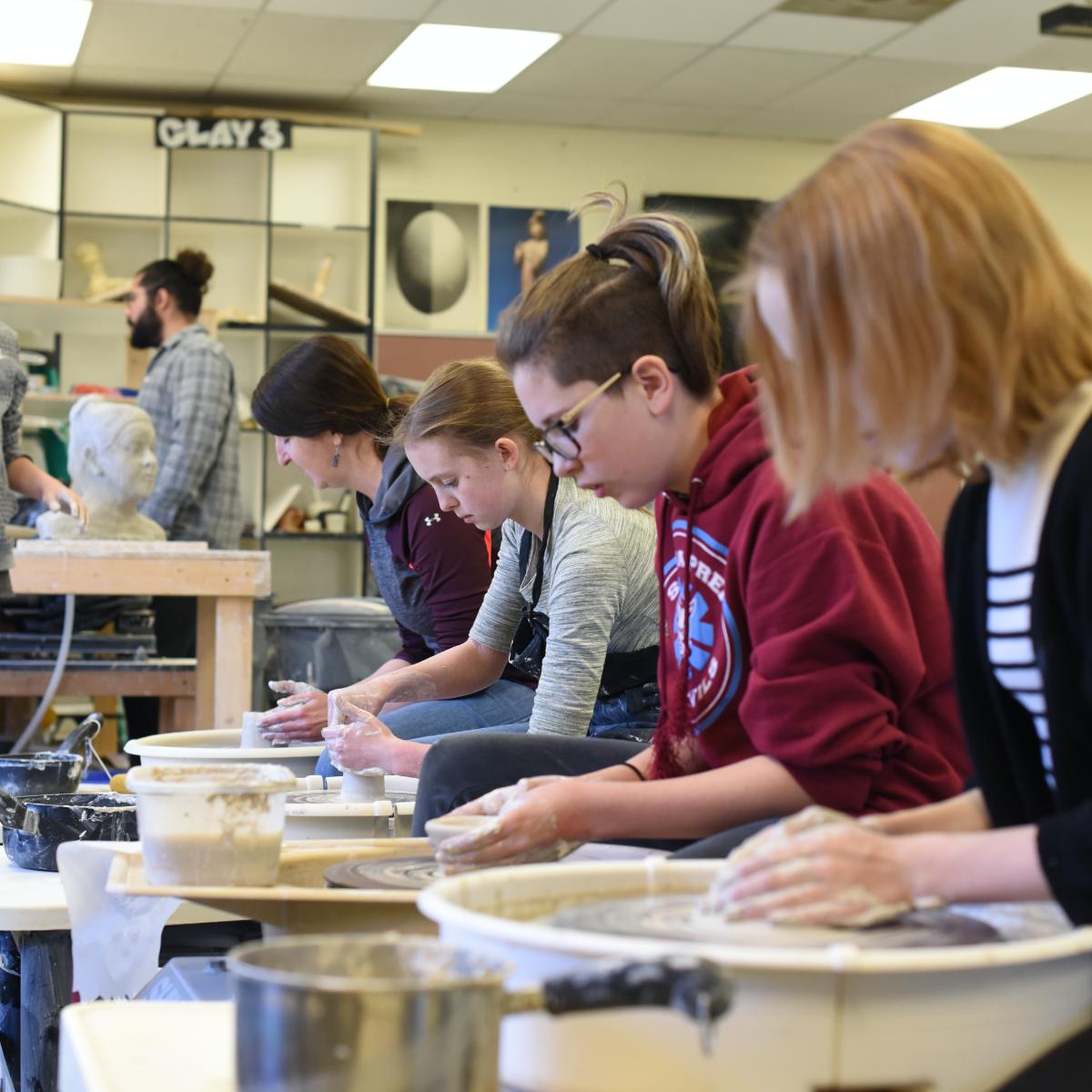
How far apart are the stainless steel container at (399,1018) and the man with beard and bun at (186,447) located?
4.21m

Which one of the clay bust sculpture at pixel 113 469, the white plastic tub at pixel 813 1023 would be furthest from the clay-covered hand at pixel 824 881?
the clay bust sculpture at pixel 113 469

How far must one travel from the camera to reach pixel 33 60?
21.1ft

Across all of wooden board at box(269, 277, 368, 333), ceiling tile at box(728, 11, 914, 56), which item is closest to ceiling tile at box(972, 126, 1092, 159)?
ceiling tile at box(728, 11, 914, 56)

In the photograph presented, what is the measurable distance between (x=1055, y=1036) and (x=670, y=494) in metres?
0.82

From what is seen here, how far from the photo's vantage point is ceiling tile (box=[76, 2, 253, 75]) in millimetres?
5887

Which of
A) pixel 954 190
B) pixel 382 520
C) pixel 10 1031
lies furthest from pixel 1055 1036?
pixel 382 520

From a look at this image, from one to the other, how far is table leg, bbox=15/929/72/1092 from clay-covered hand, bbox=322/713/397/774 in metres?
0.49

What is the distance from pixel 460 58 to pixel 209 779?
5.72 metres

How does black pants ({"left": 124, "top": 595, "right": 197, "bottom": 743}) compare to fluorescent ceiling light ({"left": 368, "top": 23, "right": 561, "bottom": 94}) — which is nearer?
black pants ({"left": 124, "top": 595, "right": 197, "bottom": 743})

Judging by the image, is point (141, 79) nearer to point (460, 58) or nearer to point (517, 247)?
point (460, 58)

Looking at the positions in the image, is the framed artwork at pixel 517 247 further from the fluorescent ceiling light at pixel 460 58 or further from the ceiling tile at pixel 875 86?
the ceiling tile at pixel 875 86

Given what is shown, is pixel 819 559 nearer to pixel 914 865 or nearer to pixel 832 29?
pixel 914 865

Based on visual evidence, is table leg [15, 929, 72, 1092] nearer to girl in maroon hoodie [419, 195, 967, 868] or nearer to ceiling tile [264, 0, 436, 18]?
girl in maroon hoodie [419, 195, 967, 868]

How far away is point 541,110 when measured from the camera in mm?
7344
